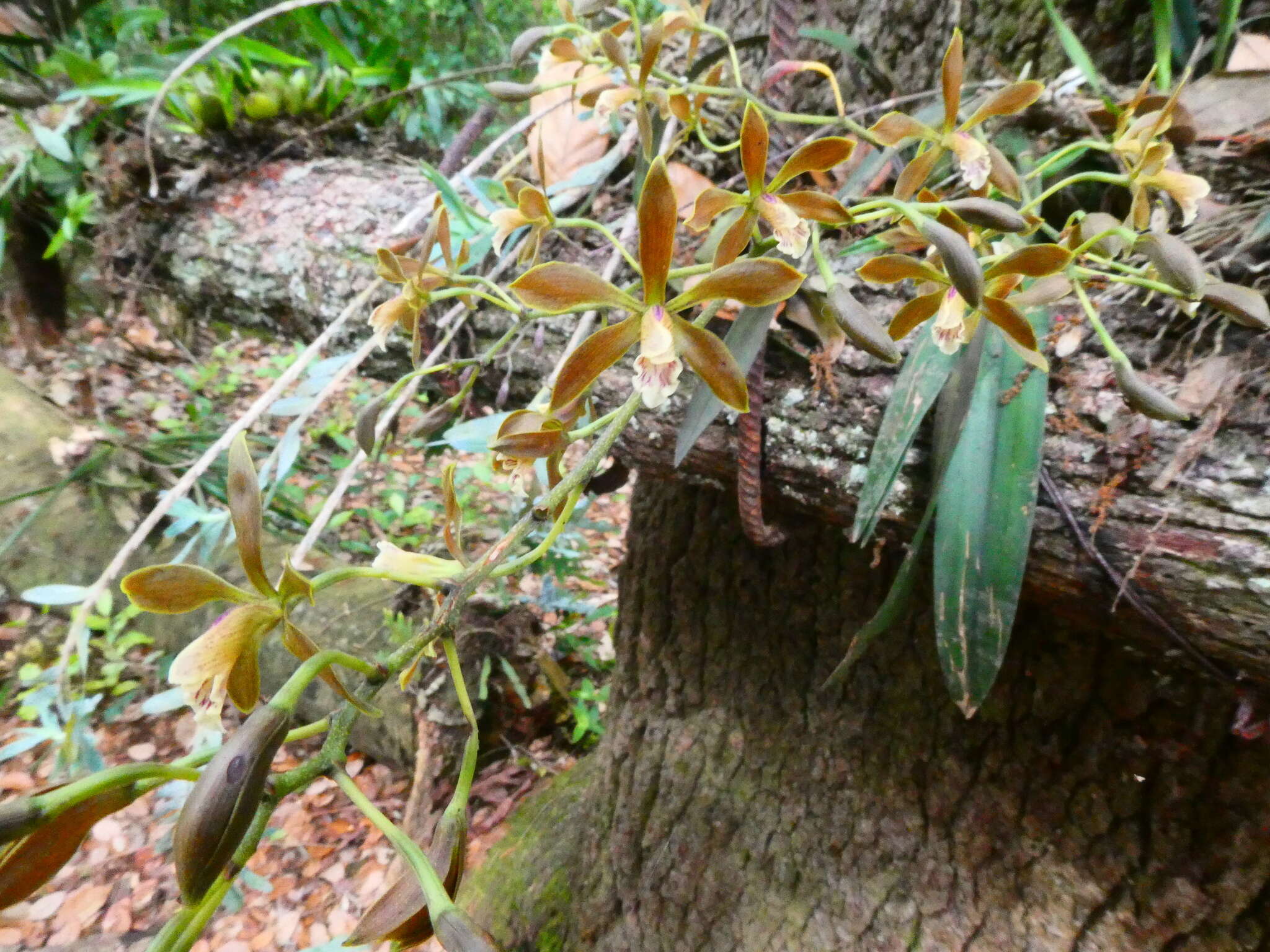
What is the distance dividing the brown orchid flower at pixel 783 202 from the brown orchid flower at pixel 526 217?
0.15 metres

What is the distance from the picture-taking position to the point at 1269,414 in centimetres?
47

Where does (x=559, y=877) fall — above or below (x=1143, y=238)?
below

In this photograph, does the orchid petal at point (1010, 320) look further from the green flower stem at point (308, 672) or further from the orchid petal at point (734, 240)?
the green flower stem at point (308, 672)

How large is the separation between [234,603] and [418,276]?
294 millimetres

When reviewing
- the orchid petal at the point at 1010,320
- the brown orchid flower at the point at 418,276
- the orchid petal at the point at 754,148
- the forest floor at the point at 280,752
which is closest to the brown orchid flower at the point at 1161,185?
the orchid petal at the point at 1010,320

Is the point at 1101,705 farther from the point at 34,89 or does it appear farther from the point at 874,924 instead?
the point at 34,89

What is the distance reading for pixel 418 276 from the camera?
0.53 metres

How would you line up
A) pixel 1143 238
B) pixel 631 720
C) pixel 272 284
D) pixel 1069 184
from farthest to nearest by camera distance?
1. pixel 272 284
2. pixel 631 720
3. pixel 1069 184
4. pixel 1143 238

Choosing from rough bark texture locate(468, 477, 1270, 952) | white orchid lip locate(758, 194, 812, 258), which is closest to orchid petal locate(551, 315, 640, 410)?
white orchid lip locate(758, 194, 812, 258)

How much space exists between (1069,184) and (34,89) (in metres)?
2.01

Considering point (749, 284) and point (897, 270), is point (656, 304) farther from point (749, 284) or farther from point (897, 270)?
point (897, 270)

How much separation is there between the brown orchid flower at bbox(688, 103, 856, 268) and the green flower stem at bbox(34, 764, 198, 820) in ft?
1.27

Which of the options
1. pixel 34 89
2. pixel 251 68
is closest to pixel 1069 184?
pixel 251 68

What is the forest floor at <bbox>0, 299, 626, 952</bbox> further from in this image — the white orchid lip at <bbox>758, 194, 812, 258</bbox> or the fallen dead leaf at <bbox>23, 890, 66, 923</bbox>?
the white orchid lip at <bbox>758, 194, 812, 258</bbox>
